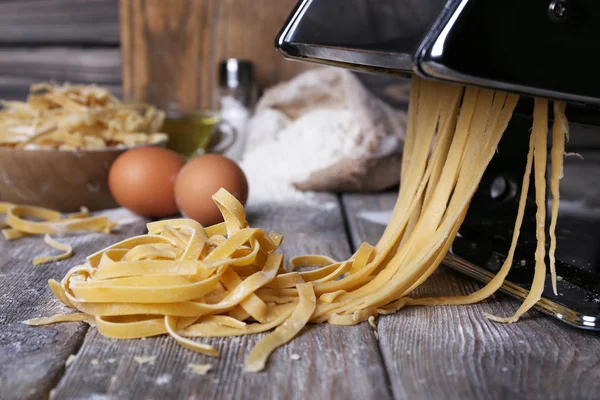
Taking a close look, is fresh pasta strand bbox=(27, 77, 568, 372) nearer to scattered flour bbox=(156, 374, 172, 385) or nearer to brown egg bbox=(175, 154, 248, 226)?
scattered flour bbox=(156, 374, 172, 385)

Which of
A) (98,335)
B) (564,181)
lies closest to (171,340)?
(98,335)

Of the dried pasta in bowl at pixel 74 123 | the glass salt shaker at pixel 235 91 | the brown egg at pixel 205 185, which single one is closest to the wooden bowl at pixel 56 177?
the dried pasta in bowl at pixel 74 123

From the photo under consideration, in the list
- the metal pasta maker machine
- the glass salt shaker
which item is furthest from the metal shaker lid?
the metal pasta maker machine

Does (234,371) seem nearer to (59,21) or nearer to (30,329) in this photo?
(30,329)

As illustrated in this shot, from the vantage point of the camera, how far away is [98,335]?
0.76m

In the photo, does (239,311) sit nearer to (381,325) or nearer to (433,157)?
(381,325)

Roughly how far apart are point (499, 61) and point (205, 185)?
67 cm

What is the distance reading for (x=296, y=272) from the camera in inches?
34.6

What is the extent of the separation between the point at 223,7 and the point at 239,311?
1.49 m

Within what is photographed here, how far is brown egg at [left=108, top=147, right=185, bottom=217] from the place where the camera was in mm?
1290

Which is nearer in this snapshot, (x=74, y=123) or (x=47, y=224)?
(x=47, y=224)

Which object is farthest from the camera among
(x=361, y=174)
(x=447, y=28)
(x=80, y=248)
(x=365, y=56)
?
(x=361, y=174)

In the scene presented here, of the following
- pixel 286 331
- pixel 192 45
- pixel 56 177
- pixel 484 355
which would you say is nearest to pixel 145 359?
pixel 286 331

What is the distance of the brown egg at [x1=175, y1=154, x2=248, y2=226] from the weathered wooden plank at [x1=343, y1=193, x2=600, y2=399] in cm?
51
